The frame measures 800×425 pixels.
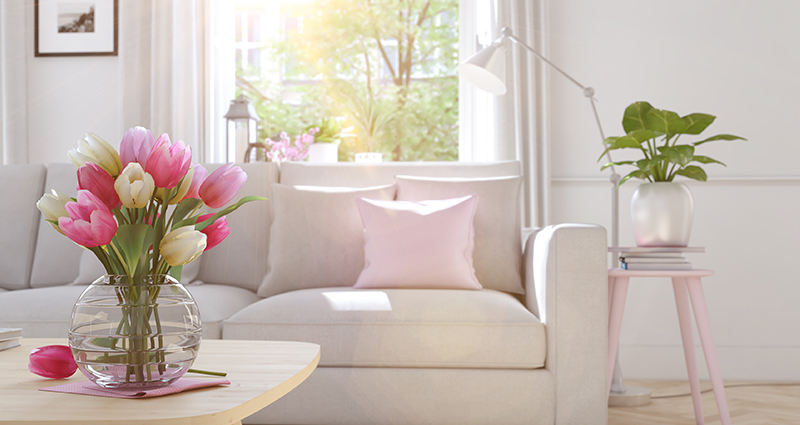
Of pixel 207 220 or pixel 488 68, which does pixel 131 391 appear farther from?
pixel 488 68

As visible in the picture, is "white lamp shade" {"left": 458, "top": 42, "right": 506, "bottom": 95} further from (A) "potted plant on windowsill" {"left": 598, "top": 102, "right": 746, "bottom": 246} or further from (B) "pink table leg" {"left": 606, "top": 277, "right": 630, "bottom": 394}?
(B) "pink table leg" {"left": 606, "top": 277, "right": 630, "bottom": 394}

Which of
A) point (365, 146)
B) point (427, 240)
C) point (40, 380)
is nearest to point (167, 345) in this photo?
point (40, 380)

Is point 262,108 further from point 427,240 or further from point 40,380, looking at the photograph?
point 40,380

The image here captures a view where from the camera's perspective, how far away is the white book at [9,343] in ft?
3.74

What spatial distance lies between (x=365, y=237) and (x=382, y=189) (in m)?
0.28

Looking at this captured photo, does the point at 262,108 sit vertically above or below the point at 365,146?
above

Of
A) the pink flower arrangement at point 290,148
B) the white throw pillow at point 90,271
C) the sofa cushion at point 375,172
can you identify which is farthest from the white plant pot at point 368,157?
the white throw pillow at point 90,271

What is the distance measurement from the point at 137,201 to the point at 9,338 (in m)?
0.64

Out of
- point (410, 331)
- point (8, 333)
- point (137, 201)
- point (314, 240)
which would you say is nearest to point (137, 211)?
point (137, 201)

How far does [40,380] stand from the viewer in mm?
909

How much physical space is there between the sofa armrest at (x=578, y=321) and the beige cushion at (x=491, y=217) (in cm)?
49

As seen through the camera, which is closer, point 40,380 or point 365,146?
point 40,380

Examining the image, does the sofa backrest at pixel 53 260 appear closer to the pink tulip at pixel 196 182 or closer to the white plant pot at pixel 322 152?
the white plant pot at pixel 322 152

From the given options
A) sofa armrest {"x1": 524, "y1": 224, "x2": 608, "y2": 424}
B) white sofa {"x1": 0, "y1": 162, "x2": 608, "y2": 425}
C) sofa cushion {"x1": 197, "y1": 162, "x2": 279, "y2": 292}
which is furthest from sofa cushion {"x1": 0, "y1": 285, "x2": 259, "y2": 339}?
sofa armrest {"x1": 524, "y1": 224, "x2": 608, "y2": 424}
